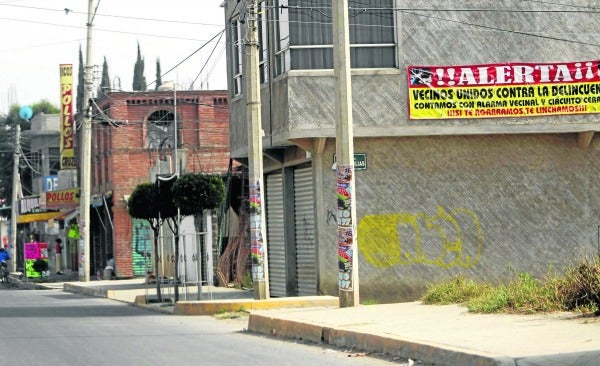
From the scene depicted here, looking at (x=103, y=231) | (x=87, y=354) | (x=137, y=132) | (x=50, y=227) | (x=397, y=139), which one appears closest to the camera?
(x=87, y=354)

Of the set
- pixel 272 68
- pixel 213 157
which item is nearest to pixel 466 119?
pixel 272 68

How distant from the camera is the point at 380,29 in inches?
944

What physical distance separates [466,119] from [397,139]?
5.05ft

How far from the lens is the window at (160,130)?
164 ft

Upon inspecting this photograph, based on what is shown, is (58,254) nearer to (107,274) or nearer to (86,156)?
(107,274)

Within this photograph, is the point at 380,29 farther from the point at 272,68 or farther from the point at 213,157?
the point at 213,157

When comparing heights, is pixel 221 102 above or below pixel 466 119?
above

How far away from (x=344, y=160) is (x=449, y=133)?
5.53m

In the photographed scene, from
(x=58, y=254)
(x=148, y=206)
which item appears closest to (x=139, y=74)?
(x=58, y=254)

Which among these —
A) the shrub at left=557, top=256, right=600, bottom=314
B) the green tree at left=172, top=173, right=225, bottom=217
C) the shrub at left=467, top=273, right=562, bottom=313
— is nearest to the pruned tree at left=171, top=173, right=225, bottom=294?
the green tree at left=172, top=173, right=225, bottom=217

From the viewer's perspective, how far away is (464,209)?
24.0m

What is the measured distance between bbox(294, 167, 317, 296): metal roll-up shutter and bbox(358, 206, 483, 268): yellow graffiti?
4.82 ft

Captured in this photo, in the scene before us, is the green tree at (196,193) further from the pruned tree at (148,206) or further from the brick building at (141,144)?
the brick building at (141,144)

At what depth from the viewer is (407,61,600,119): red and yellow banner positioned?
2386 cm
